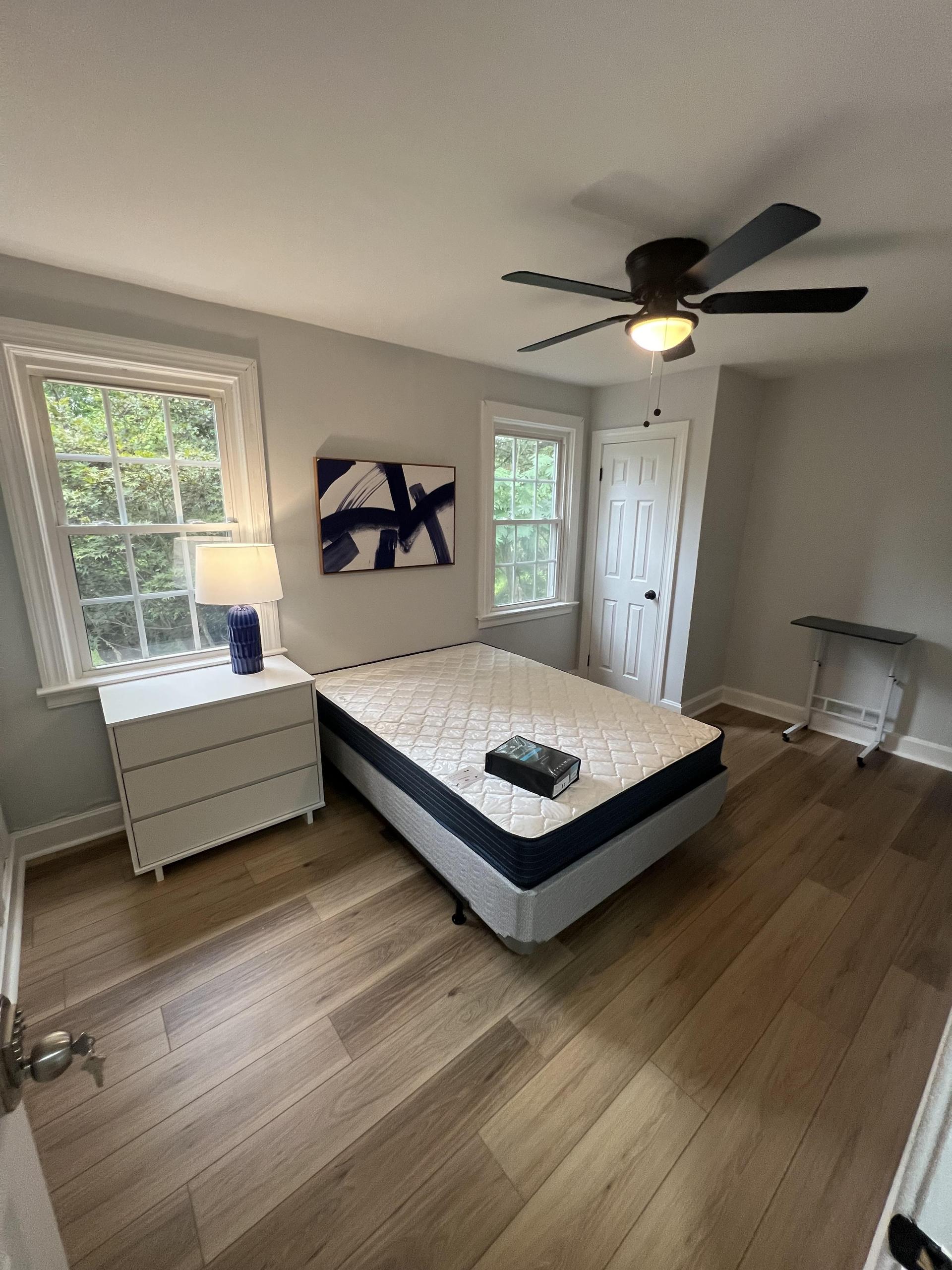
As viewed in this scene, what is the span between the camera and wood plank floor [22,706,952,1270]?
1130mm

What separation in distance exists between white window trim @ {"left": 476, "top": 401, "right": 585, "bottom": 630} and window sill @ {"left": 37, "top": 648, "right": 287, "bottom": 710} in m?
1.76

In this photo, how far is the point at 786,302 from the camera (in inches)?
60.1

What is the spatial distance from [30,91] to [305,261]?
866mm

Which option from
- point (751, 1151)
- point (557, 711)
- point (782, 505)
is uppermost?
point (782, 505)

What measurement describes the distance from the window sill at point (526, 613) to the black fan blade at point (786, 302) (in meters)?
2.31

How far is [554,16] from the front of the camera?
0.93 m

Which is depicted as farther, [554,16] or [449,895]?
[449,895]

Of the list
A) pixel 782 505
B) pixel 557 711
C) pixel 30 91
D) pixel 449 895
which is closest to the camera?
pixel 30 91

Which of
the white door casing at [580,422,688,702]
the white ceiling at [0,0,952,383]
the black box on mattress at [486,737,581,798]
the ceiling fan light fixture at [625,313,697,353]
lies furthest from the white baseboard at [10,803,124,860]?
the white door casing at [580,422,688,702]

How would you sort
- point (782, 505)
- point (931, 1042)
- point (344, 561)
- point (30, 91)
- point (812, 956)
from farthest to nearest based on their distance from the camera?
point (782, 505), point (344, 561), point (812, 956), point (931, 1042), point (30, 91)

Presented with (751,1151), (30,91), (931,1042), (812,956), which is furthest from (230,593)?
(931,1042)

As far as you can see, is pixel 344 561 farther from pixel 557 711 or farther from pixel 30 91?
pixel 30 91

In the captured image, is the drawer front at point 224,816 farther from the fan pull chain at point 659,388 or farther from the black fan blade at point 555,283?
the fan pull chain at point 659,388

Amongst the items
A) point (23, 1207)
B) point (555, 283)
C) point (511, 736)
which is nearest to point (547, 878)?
point (511, 736)
